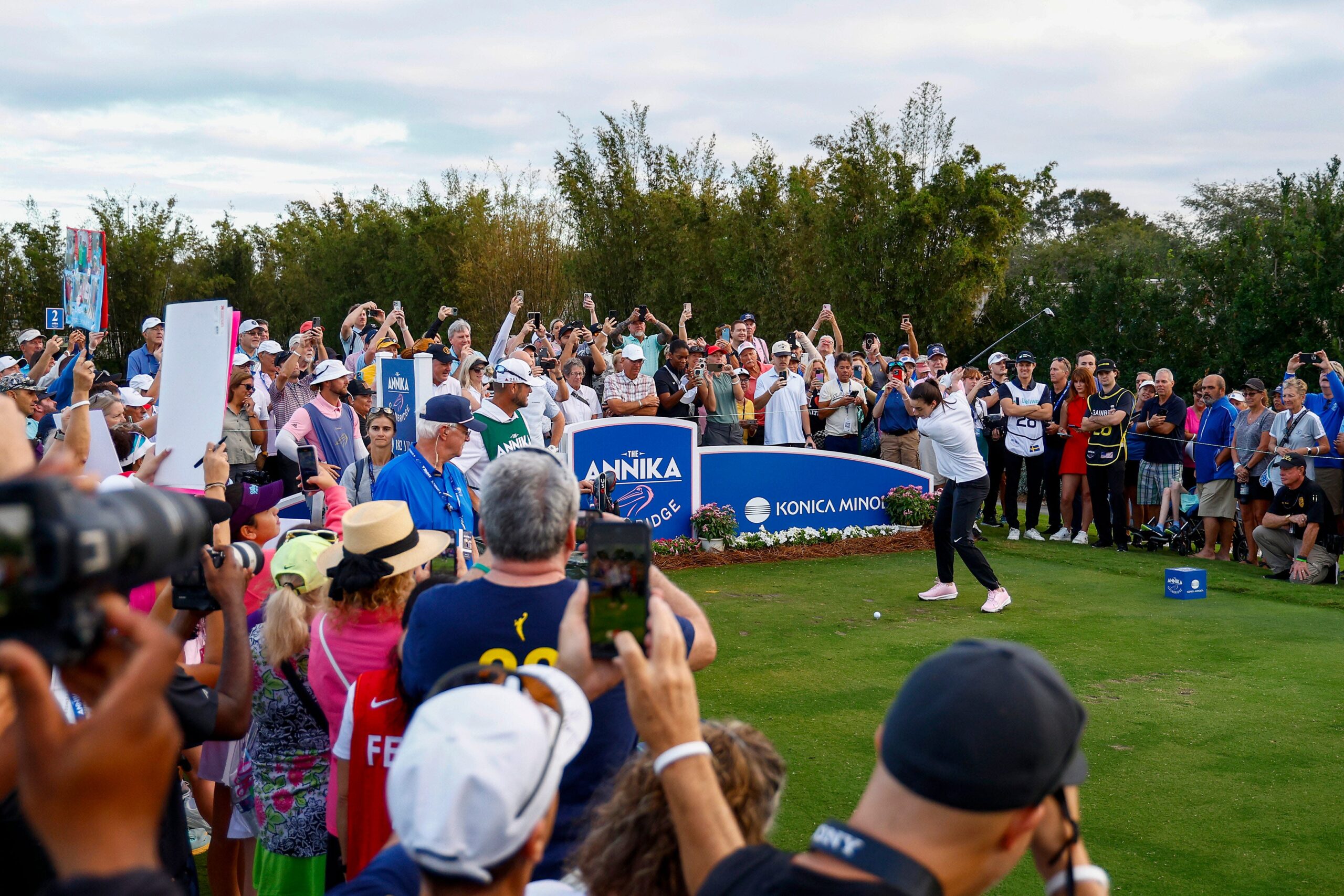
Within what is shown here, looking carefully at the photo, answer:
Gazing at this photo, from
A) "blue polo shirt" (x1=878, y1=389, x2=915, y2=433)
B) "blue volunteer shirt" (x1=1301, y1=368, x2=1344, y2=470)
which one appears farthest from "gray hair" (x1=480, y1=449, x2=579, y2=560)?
"blue volunteer shirt" (x1=1301, y1=368, x2=1344, y2=470)

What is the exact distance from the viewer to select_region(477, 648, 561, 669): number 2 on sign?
2.74m

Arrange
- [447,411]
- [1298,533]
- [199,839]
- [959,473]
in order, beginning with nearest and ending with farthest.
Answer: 1. [199,839]
2. [447,411]
3. [959,473]
4. [1298,533]

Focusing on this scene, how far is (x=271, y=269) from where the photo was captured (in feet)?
143

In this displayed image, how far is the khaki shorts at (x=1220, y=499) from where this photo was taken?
12.8m

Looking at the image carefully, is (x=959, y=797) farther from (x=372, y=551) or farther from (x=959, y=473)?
(x=959, y=473)

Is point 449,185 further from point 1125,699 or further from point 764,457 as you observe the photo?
point 1125,699

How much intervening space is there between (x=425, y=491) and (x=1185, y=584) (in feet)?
25.5

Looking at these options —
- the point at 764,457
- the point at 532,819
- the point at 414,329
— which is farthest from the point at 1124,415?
the point at 414,329

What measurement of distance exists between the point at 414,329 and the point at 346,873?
33927 mm

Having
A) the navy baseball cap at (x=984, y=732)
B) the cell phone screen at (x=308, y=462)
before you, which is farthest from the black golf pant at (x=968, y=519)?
the navy baseball cap at (x=984, y=732)

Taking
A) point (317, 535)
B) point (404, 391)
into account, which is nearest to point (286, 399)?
point (404, 391)

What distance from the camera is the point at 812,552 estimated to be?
12.6m

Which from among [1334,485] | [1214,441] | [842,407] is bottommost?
[1334,485]

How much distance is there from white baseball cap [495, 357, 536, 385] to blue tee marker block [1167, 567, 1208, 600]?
6571 millimetres
